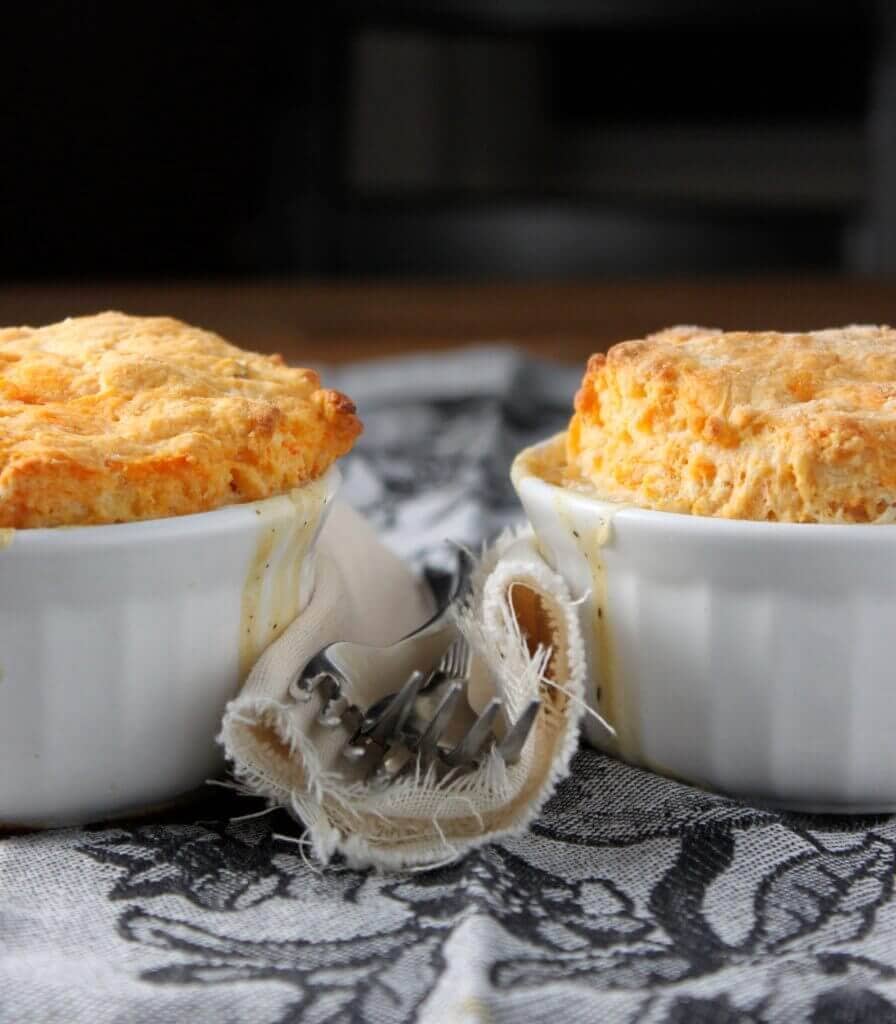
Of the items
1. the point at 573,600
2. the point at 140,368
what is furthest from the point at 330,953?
the point at 140,368

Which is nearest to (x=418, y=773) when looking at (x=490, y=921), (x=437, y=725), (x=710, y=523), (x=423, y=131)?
(x=437, y=725)

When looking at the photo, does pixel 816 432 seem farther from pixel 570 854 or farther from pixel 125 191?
pixel 125 191

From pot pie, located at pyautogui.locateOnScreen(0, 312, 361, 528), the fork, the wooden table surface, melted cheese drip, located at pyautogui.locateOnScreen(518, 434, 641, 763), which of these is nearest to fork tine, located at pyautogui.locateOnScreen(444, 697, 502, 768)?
the fork

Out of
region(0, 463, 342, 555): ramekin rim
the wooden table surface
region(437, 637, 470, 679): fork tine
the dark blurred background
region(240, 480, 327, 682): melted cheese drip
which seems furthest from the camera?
the dark blurred background

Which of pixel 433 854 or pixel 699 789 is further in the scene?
pixel 699 789

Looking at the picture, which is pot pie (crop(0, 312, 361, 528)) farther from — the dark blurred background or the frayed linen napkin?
the dark blurred background

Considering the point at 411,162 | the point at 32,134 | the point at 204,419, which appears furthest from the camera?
the point at 411,162

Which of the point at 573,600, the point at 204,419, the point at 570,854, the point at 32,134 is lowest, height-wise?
the point at 570,854
